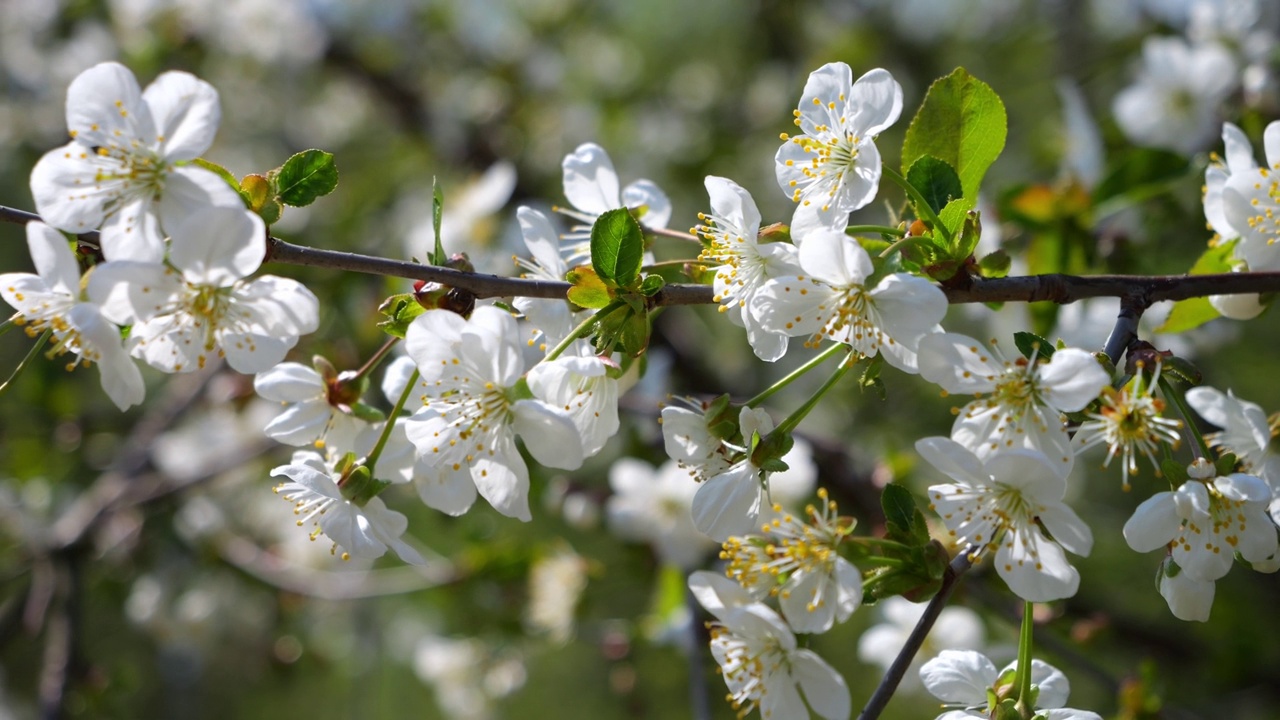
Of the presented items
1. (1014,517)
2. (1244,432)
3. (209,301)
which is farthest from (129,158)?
(1244,432)

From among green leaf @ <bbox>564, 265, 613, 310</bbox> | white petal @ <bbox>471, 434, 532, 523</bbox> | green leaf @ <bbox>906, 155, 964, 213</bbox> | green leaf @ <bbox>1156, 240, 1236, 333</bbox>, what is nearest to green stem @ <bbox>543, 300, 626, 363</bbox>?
green leaf @ <bbox>564, 265, 613, 310</bbox>

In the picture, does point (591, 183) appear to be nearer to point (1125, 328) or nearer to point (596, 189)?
point (596, 189)

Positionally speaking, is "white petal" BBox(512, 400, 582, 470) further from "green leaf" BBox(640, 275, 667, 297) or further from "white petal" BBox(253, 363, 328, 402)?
"white petal" BBox(253, 363, 328, 402)

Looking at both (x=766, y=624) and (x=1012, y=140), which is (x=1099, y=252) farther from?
(x=1012, y=140)

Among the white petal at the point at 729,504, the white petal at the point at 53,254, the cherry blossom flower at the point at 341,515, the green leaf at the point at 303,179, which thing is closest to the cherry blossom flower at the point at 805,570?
the white petal at the point at 729,504

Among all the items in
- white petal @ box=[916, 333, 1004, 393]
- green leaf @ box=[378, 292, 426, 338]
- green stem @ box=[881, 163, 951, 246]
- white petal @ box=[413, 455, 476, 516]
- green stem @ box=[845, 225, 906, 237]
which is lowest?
white petal @ box=[413, 455, 476, 516]

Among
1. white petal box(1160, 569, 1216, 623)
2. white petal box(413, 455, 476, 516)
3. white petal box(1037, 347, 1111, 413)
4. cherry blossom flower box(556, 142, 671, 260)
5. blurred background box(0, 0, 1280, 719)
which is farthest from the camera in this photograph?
blurred background box(0, 0, 1280, 719)
